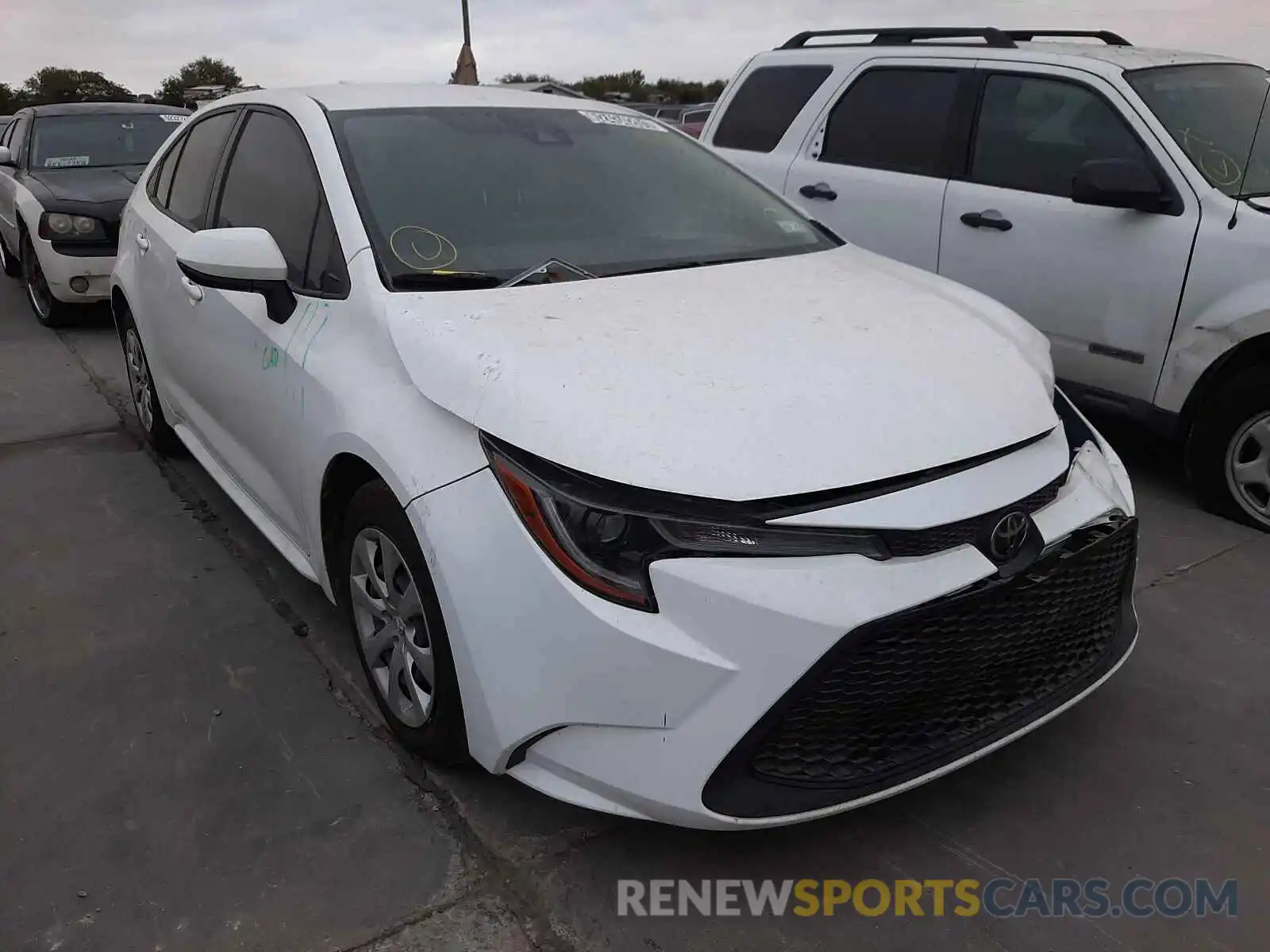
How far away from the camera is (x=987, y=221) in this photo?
15.2ft

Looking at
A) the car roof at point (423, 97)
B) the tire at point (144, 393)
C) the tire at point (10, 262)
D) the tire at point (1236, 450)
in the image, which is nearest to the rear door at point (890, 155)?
the tire at point (1236, 450)

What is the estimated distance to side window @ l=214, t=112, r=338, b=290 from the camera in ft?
9.66

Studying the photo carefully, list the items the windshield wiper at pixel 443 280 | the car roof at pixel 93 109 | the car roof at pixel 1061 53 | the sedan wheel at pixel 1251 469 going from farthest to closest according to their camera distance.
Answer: the car roof at pixel 93 109 < the car roof at pixel 1061 53 < the sedan wheel at pixel 1251 469 < the windshield wiper at pixel 443 280

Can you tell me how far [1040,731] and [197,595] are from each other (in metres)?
2.70

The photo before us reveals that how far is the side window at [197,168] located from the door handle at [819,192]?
2.88 m

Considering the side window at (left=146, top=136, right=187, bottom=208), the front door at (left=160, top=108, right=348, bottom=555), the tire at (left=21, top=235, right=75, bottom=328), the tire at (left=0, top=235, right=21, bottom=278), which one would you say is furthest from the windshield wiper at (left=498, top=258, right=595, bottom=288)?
the tire at (left=0, top=235, right=21, bottom=278)

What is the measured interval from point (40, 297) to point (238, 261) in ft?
20.1

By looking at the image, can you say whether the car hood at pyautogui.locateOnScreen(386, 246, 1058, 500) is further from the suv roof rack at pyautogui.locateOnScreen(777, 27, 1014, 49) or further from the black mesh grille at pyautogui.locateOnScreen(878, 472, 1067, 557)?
the suv roof rack at pyautogui.locateOnScreen(777, 27, 1014, 49)

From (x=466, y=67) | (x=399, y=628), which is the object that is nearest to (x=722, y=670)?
(x=399, y=628)

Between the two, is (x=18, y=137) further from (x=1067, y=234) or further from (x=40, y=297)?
(x=1067, y=234)

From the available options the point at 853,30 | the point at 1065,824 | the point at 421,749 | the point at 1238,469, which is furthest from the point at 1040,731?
the point at 853,30

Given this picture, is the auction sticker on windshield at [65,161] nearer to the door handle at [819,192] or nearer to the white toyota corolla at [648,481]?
the door handle at [819,192]

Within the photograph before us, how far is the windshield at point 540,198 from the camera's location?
2799mm

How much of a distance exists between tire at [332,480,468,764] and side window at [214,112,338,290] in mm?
754
